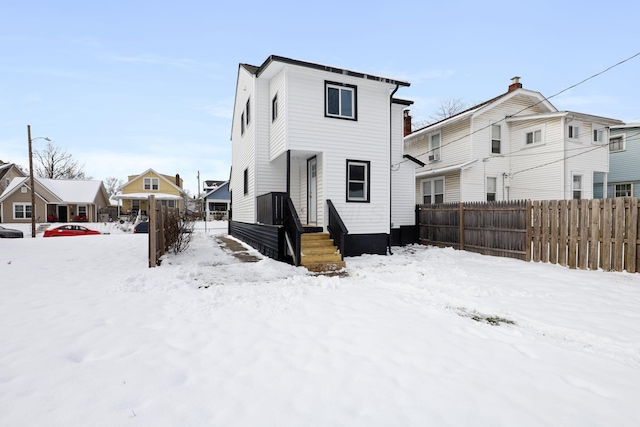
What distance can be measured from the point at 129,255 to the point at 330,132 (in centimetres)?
735

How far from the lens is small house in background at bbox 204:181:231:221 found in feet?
129

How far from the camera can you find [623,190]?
21.0m

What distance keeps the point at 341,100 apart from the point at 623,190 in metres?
22.9

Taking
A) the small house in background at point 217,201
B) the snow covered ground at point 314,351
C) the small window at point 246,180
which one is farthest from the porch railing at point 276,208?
the small house in background at point 217,201

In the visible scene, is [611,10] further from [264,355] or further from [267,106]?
[264,355]

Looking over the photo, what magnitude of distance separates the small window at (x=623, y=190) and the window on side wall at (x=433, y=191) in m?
14.1

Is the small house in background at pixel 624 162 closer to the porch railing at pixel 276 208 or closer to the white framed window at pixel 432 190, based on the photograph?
the white framed window at pixel 432 190

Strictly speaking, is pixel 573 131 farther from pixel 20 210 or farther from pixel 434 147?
pixel 20 210

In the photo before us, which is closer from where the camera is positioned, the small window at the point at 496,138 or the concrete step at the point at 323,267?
the concrete step at the point at 323,267

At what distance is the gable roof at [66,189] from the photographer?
34.3m

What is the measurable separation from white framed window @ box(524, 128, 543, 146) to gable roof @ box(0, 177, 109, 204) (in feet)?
141

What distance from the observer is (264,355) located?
3211mm

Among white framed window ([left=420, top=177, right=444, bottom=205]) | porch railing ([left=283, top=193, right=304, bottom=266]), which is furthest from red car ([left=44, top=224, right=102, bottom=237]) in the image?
white framed window ([left=420, top=177, right=444, bottom=205])

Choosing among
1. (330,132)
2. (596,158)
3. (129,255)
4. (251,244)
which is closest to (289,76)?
(330,132)
